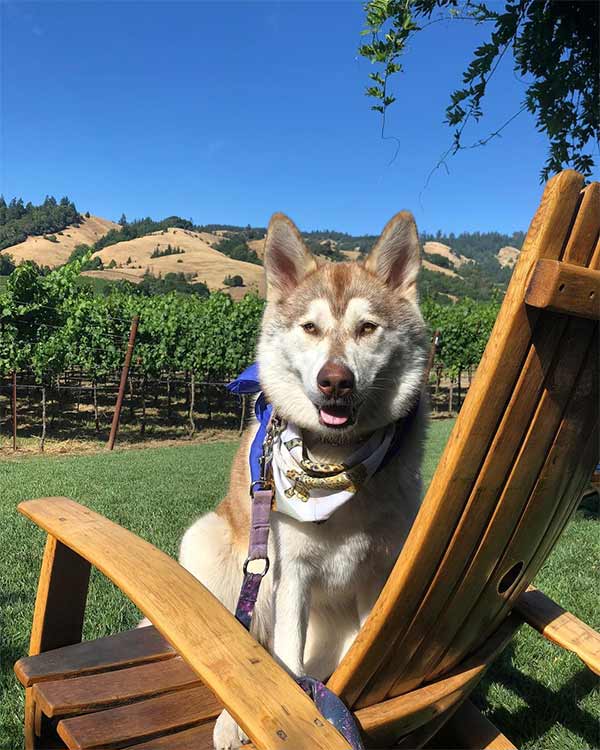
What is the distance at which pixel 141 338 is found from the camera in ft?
74.2

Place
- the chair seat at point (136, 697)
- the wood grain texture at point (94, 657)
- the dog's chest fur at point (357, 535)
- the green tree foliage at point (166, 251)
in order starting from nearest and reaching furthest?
the chair seat at point (136, 697) → the wood grain texture at point (94, 657) → the dog's chest fur at point (357, 535) → the green tree foliage at point (166, 251)

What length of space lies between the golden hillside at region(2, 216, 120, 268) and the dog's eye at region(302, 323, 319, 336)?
51145mm

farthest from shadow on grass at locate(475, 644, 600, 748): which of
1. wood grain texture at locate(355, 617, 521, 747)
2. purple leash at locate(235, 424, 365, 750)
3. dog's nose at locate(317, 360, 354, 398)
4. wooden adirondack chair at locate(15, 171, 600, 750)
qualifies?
dog's nose at locate(317, 360, 354, 398)

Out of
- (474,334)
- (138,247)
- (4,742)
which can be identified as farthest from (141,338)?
(138,247)

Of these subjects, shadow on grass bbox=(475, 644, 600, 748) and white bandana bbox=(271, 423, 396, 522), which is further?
shadow on grass bbox=(475, 644, 600, 748)

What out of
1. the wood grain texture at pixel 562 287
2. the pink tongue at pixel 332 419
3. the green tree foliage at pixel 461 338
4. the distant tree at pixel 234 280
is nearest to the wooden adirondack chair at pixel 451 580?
the wood grain texture at pixel 562 287

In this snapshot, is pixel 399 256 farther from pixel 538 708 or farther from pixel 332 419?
pixel 538 708

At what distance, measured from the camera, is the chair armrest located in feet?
5.79

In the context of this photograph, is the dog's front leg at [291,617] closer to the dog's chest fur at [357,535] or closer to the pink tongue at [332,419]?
the dog's chest fur at [357,535]

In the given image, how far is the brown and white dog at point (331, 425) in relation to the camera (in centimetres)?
222

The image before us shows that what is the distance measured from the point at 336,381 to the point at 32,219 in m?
85.1

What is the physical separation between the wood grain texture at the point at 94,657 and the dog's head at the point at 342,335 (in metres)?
1.05

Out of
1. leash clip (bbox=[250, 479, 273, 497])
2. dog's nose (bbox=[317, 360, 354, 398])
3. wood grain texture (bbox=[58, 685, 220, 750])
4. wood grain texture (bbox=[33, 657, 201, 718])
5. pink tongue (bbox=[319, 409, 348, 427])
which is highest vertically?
dog's nose (bbox=[317, 360, 354, 398])

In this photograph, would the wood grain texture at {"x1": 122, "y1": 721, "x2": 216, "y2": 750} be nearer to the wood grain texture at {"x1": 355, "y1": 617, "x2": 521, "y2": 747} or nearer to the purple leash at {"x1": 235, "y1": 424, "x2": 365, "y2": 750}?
the purple leash at {"x1": 235, "y1": 424, "x2": 365, "y2": 750}
